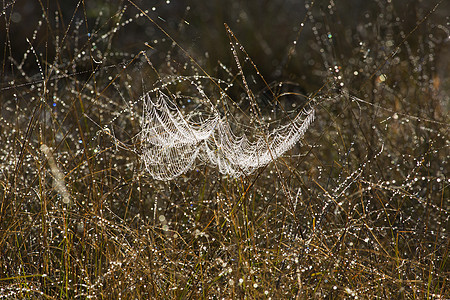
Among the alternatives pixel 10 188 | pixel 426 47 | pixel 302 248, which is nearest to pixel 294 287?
pixel 302 248

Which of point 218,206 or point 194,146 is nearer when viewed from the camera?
point 218,206

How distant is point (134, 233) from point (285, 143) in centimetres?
91

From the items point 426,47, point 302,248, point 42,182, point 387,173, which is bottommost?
point 302,248

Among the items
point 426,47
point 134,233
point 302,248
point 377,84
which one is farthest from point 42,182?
point 426,47

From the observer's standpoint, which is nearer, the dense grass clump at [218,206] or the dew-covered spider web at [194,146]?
the dense grass clump at [218,206]

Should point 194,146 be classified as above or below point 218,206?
above

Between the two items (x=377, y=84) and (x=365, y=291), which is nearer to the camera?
(x=365, y=291)

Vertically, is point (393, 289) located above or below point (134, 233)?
below

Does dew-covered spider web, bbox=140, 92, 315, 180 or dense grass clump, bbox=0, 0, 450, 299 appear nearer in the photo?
dense grass clump, bbox=0, 0, 450, 299

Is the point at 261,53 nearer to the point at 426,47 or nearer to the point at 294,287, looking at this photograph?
the point at 426,47

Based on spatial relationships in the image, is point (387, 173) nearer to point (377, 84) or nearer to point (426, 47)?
point (377, 84)

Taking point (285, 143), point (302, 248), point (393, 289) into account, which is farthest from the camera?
point (285, 143)

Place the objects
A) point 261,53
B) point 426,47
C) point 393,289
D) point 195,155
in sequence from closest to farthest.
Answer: point 393,289
point 195,155
point 426,47
point 261,53

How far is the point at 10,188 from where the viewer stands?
5.92 ft
